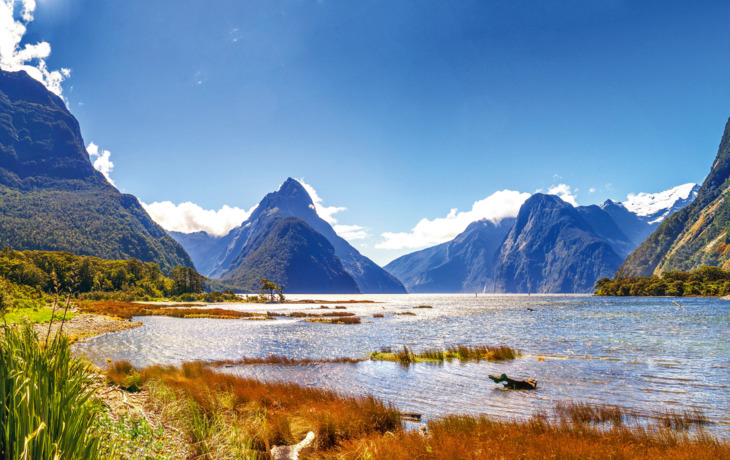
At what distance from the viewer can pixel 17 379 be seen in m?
3.45

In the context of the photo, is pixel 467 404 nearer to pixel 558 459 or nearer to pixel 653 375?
pixel 558 459

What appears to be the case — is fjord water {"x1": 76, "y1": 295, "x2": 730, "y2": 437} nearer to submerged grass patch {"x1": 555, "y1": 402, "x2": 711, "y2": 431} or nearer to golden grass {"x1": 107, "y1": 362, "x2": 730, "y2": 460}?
submerged grass patch {"x1": 555, "y1": 402, "x2": 711, "y2": 431}

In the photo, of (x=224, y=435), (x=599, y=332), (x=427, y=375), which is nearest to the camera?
(x=224, y=435)

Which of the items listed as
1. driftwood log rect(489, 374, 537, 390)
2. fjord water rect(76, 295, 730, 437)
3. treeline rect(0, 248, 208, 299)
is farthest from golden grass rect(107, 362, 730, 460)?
treeline rect(0, 248, 208, 299)

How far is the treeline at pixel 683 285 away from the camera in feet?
404

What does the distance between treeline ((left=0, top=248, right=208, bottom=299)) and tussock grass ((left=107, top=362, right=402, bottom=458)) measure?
67.6 m

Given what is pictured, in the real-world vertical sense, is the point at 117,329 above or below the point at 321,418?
below

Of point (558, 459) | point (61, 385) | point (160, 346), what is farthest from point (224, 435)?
point (160, 346)

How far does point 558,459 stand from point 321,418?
6.09 m

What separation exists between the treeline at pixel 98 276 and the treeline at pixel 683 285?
600 feet

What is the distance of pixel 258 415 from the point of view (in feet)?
34.0

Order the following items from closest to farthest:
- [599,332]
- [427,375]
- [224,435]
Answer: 1. [224,435]
2. [427,375]
3. [599,332]

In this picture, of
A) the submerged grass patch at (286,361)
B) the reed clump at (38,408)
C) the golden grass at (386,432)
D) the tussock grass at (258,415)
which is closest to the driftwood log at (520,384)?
the golden grass at (386,432)

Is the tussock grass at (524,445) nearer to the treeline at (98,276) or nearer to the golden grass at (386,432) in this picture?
the golden grass at (386,432)
